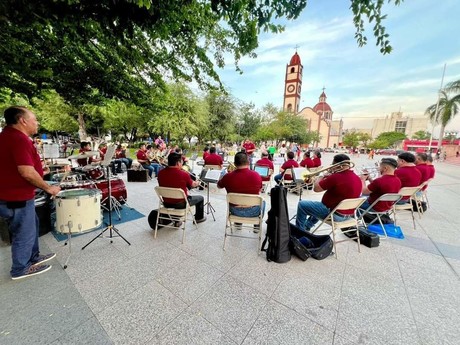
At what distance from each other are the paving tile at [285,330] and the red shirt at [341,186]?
169 cm

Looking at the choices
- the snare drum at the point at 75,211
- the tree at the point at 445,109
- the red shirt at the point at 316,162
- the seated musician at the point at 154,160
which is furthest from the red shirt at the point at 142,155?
the tree at the point at 445,109

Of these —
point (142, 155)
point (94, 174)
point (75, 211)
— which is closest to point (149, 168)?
point (142, 155)

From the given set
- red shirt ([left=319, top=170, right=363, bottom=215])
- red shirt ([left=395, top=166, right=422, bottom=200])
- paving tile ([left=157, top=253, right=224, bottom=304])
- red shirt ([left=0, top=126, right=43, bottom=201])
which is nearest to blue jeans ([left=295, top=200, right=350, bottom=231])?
red shirt ([left=319, top=170, right=363, bottom=215])

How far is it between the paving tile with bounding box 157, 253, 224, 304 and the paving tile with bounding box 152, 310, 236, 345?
0.23m

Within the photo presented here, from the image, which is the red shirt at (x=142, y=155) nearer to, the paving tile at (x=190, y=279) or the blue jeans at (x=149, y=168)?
the blue jeans at (x=149, y=168)

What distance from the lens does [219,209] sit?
15.8 ft

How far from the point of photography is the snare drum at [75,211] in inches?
90.7

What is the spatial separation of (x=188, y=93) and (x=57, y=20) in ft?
55.4

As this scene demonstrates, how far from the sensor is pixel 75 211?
233cm

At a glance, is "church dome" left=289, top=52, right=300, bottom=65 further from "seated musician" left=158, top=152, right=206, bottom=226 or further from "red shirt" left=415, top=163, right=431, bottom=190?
"seated musician" left=158, top=152, right=206, bottom=226

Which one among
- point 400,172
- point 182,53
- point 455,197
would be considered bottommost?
point 455,197

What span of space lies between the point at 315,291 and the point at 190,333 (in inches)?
54.9

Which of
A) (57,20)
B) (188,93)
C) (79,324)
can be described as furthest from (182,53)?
(188,93)

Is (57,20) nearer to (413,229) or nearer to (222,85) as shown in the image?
(222,85)
